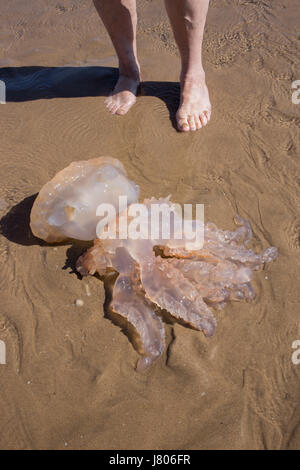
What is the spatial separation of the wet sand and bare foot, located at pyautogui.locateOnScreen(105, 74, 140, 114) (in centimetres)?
6

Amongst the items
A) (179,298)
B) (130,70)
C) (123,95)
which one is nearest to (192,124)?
(123,95)

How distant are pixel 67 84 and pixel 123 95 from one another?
1.91 feet

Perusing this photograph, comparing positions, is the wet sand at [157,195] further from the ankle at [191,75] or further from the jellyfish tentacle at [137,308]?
the ankle at [191,75]

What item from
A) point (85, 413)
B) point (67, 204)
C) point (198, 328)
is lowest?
point (85, 413)

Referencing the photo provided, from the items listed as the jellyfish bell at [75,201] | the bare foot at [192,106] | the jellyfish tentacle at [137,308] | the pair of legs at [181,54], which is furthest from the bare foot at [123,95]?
the jellyfish tentacle at [137,308]

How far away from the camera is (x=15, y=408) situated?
1.76 m

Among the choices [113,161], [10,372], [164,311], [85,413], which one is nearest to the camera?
[85,413]

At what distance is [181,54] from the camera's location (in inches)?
112

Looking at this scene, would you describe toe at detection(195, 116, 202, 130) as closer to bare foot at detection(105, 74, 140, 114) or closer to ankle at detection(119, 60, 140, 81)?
bare foot at detection(105, 74, 140, 114)
